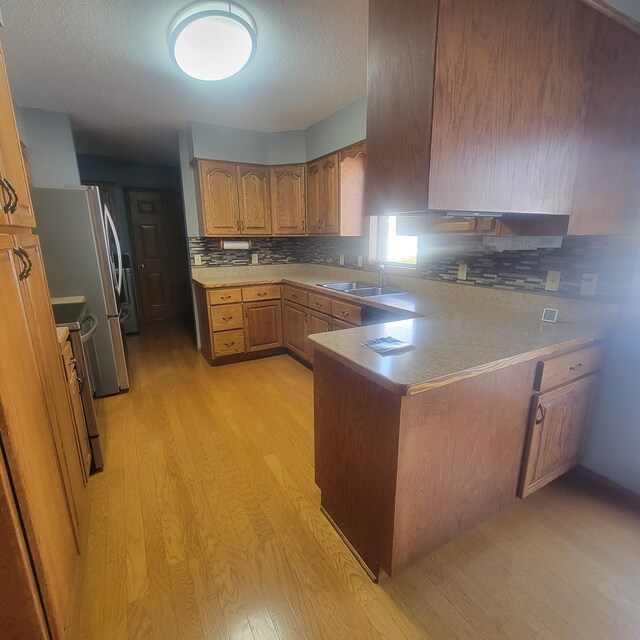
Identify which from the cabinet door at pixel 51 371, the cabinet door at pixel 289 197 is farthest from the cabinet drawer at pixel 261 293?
the cabinet door at pixel 51 371

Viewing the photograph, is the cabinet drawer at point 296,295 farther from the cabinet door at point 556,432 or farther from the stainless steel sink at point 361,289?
the cabinet door at point 556,432

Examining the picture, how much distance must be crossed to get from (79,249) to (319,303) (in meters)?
1.93

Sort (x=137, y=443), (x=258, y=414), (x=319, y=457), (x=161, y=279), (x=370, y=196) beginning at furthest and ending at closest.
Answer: (x=161, y=279)
(x=258, y=414)
(x=137, y=443)
(x=319, y=457)
(x=370, y=196)

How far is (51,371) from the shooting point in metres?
1.29

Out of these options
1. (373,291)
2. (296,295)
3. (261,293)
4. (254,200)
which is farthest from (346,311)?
(254,200)

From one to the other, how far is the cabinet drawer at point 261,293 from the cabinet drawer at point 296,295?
0.09 m

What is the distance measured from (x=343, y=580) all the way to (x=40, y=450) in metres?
1.19

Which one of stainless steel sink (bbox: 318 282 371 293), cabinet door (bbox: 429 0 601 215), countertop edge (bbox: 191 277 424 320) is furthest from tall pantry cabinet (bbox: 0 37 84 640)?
stainless steel sink (bbox: 318 282 371 293)

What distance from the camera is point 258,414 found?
252 centimetres

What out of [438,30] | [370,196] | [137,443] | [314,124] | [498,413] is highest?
[314,124]

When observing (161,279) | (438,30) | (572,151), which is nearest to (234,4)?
(438,30)

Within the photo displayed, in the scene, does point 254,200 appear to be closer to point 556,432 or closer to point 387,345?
point 387,345

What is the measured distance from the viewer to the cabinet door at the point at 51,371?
45.8 inches

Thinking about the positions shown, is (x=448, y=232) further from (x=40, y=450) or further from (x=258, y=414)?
(x=40, y=450)
